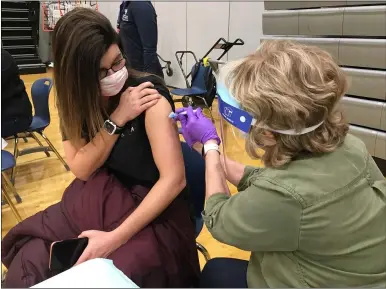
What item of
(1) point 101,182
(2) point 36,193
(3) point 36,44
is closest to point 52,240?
(1) point 101,182

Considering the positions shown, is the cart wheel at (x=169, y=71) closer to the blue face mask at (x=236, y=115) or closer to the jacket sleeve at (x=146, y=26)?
the jacket sleeve at (x=146, y=26)

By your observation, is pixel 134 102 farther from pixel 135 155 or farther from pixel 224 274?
pixel 224 274

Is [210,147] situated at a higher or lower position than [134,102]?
lower

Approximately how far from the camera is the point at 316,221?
0.78 metres

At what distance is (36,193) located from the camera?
2750mm

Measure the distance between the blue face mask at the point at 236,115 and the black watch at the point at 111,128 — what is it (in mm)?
399

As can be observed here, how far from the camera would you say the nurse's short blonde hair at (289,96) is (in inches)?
31.6

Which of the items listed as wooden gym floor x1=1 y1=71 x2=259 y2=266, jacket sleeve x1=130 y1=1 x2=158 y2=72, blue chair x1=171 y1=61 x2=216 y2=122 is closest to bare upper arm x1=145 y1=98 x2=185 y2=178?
wooden gym floor x1=1 y1=71 x2=259 y2=266

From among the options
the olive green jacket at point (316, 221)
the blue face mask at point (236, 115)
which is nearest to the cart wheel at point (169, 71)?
the blue face mask at point (236, 115)

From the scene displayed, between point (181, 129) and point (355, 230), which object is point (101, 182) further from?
point (355, 230)

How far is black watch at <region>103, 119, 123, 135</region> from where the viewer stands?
47.8 inches

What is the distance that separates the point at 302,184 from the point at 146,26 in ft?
9.16

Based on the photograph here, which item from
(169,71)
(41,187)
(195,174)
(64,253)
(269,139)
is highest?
(269,139)

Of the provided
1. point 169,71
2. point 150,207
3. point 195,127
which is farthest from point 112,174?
point 169,71
